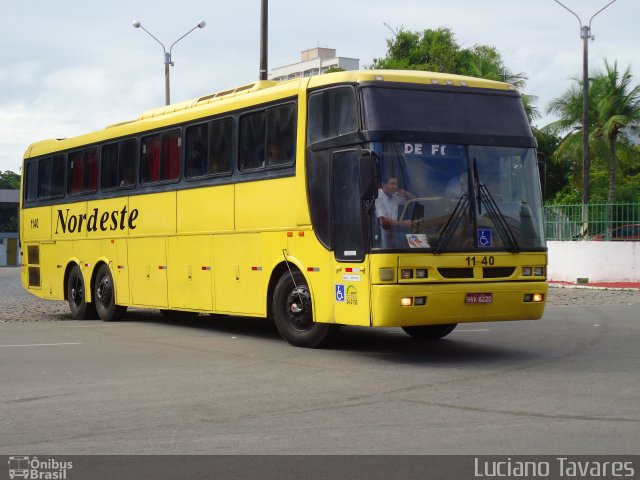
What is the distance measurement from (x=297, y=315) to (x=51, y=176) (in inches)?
389

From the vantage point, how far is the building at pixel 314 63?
Result: 504 ft

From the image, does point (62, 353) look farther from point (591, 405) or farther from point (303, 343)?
point (591, 405)

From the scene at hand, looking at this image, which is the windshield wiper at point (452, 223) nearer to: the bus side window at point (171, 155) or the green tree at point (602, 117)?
the bus side window at point (171, 155)

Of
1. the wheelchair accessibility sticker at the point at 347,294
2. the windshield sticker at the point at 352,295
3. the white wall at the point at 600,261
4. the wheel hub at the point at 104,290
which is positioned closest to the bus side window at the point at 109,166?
the wheel hub at the point at 104,290

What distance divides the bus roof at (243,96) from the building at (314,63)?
133166 millimetres

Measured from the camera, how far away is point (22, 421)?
867cm

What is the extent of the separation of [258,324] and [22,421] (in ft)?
33.2

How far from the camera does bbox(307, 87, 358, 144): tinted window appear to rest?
1299 cm

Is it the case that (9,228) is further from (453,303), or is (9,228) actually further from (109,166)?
(453,303)

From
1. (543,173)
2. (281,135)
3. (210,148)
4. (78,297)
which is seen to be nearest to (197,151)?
(210,148)

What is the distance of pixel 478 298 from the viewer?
12.7 metres
